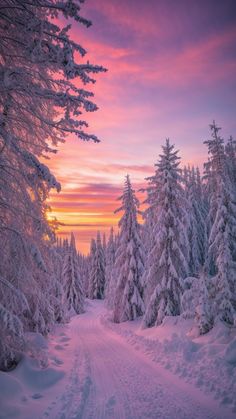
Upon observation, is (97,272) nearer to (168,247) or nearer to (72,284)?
(72,284)

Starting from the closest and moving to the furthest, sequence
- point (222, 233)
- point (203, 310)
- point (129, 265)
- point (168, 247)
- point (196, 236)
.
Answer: point (203, 310)
point (222, 233)
point (168, 247)
point (129, 265)
point (196, 236)

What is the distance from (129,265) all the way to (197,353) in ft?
48.3

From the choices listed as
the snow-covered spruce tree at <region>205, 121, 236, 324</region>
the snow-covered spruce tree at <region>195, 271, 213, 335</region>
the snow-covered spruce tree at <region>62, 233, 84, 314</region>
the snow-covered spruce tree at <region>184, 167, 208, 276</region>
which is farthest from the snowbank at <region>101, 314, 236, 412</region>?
the snow-covered spruce tree at <region>62, 233, 84, 314</region>

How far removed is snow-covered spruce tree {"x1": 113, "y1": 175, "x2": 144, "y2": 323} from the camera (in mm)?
24219

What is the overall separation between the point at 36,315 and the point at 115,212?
1575 centimetres

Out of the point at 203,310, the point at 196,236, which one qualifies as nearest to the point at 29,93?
the point at 203,310

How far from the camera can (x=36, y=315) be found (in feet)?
38.9

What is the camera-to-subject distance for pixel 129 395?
7.63m

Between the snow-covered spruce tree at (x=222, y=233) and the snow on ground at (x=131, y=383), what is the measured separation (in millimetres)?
2070

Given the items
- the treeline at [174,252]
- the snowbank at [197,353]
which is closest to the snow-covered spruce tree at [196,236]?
the treeline at [174,252]

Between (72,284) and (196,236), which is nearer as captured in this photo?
(196,236)

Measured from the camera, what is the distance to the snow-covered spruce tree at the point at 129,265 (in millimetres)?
24219

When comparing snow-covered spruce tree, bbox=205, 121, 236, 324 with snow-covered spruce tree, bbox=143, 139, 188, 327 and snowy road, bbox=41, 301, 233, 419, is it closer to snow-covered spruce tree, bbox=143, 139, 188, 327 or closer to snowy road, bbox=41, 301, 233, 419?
snow-covered spruce tree, bbox=143, 139, 188, 327

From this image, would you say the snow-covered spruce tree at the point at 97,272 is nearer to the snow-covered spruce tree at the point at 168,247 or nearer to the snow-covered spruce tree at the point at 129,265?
the snow-covered spruce tree at the point at 129,265
